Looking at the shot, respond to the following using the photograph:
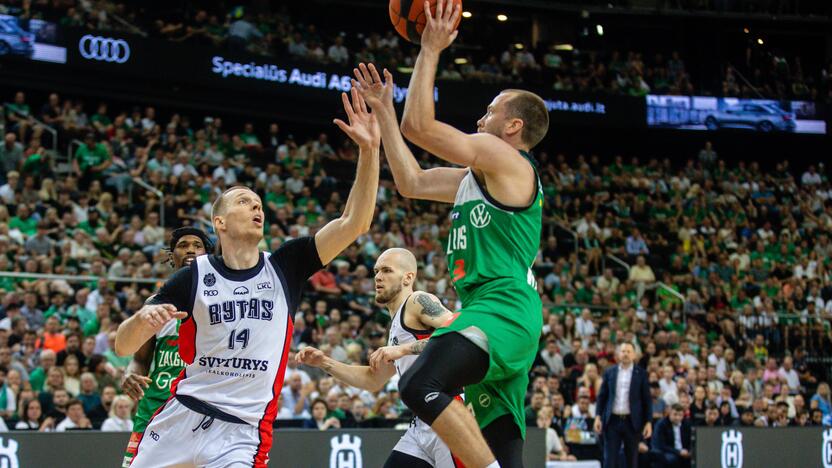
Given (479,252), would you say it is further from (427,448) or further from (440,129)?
(427,448)

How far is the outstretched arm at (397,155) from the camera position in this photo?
5164 mm

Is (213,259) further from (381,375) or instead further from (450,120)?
(450,120)

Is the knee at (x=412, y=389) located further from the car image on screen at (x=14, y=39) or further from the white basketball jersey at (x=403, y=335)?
the car image on screen at (x=14, y=39)

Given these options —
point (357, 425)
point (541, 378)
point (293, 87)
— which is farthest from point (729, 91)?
point (357, 425)

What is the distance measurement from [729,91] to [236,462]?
2734cm

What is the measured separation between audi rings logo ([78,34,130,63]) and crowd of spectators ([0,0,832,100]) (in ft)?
A: 1.07

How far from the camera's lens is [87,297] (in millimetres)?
14031

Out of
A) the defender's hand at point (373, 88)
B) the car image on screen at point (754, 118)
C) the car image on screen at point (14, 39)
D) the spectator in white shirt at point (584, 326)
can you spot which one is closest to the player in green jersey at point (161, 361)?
the defender's hand at point (373, 88)

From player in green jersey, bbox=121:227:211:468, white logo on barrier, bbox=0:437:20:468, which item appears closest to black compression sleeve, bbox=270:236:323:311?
player in green jersey, bbox=121:227:211:468

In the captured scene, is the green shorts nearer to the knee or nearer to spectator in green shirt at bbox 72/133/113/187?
the knee

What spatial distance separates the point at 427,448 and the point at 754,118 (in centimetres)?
2583

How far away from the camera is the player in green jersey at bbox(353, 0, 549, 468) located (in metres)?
4.54

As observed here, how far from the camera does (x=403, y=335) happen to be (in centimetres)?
655

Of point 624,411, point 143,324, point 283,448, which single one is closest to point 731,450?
point 624,411
